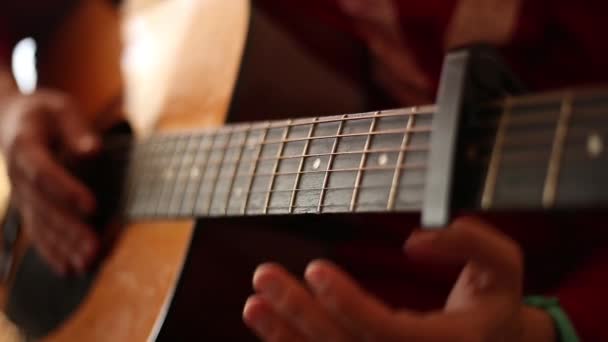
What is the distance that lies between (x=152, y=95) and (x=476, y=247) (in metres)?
0.55

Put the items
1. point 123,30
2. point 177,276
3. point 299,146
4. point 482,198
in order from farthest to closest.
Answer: point 123,30, point 177,276, point 299,146, point 482,198

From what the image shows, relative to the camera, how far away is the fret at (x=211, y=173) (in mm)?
523

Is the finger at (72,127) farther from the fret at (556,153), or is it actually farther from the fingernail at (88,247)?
the fret at (556,153)

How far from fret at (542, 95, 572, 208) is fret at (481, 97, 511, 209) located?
0.03 metres

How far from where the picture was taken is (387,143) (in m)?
0.36

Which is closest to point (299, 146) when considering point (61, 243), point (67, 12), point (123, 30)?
point (61, 243)

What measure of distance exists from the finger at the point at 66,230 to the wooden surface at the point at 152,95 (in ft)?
0.11

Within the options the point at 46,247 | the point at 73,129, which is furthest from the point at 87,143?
the point at 46,247

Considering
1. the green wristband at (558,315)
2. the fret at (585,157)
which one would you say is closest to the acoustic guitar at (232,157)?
the fret at (585,157)

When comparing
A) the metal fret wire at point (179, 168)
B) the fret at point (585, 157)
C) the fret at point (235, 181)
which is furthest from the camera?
the metal fret wire at point (179, 168)

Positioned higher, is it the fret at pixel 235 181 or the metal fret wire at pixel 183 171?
the fret at pixel 235 181

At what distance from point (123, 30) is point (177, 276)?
53cm

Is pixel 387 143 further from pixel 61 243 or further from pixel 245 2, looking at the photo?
pixel 61 243

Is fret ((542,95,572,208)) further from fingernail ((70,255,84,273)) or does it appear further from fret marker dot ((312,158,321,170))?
fingernail ((70,255,84,273))
